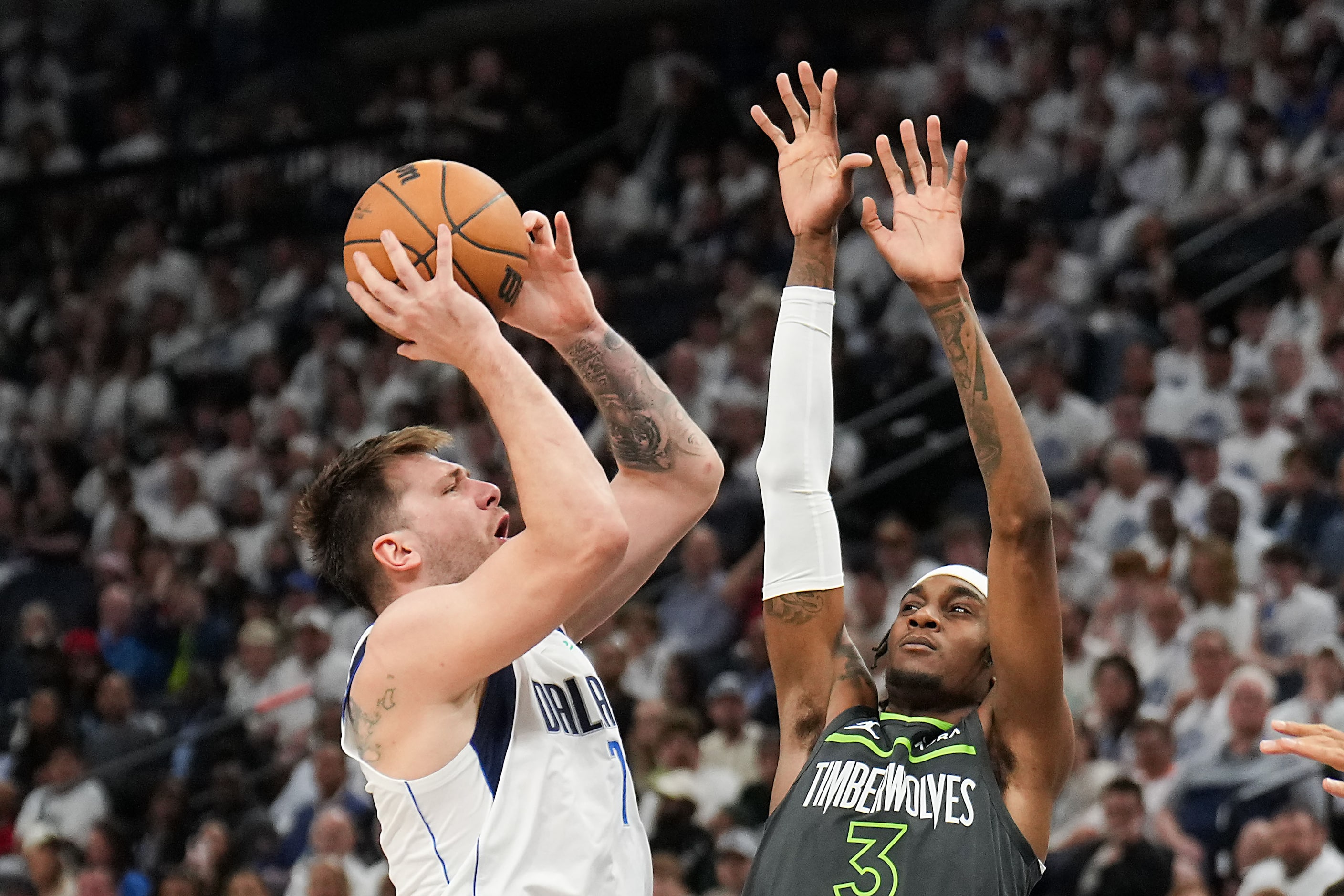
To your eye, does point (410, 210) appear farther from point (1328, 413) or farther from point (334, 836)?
point (1328, 413)

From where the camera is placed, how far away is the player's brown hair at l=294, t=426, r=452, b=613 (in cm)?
353

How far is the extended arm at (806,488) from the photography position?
3.87m

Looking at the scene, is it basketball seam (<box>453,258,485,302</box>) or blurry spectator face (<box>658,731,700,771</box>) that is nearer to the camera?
basketball seam (<box>453,258,485,302</box>)

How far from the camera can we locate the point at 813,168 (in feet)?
12.7

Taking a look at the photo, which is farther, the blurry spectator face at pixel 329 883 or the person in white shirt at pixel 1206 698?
the blurry spectator face at pixel 329 883

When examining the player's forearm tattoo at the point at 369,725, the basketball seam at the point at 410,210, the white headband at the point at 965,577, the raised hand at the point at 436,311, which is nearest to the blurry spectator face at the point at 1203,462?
the white headband at the point at 965,577

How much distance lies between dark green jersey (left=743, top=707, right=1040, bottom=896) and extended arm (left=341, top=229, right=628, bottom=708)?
0.79 meters

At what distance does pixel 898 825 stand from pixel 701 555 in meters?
6.05

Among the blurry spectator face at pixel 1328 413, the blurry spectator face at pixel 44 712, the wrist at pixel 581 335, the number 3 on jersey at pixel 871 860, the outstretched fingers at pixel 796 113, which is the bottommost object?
the number 3 on jersey at pixel 871 860

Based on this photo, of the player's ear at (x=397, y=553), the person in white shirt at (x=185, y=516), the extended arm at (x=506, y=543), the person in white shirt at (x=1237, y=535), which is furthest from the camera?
the person in white shirt at (x=185, y=516)

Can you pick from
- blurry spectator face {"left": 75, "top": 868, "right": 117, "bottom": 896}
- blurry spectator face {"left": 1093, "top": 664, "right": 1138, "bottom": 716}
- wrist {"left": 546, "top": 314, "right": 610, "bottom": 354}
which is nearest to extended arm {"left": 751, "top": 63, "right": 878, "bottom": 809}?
wrist {"left": 546, "top": 314, "right": 610, "bottom": 354}

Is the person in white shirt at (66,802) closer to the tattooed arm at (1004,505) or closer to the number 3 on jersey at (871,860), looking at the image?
the number 3 on jersey at (871,860)

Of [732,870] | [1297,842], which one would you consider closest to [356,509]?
[732,870]

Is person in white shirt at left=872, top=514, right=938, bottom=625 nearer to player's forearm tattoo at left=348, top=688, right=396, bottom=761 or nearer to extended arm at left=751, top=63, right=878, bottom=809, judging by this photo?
extended arm at left=751, top=63, right=878, bottom=809
